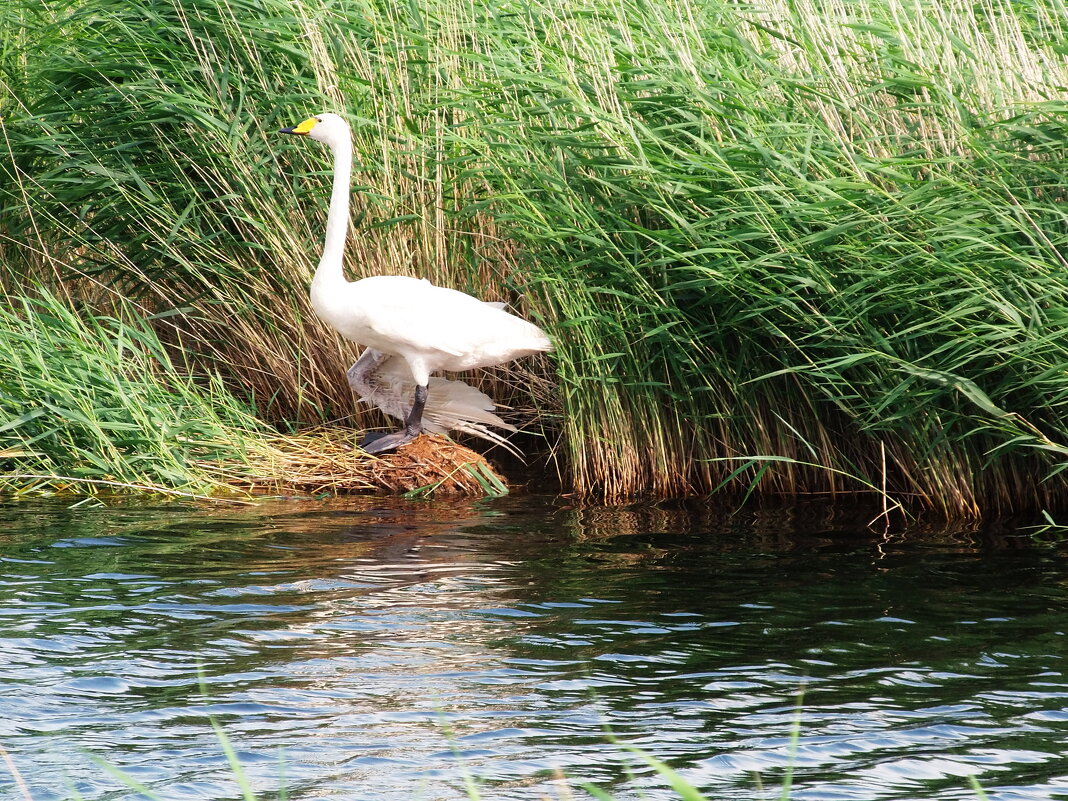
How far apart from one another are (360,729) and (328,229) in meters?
3.83

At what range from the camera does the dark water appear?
364 cm

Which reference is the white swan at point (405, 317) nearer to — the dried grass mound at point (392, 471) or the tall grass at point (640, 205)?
the dried grass mound at point (392, 471)

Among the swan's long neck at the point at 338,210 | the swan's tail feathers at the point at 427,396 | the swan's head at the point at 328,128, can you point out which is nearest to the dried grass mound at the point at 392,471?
the swan's tail feathers at the point at 427,396

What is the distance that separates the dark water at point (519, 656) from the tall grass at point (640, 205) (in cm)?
68

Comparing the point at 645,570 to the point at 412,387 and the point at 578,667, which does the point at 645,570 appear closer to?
the point at 578,667

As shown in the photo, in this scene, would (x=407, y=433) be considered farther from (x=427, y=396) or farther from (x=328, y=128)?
(x=328, y=128)

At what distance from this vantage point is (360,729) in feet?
12.8

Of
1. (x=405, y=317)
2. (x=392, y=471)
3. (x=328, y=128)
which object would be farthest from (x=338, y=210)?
(x=392, y=471)

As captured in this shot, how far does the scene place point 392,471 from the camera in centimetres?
740

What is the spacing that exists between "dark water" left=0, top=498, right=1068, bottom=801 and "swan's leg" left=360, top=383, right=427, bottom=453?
A: 73 centimetres

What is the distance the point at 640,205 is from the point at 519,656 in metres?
2.68

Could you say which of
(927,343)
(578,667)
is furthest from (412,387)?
(578,667)

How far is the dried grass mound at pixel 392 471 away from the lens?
735 cm

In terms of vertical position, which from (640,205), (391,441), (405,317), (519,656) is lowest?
(519,656)
